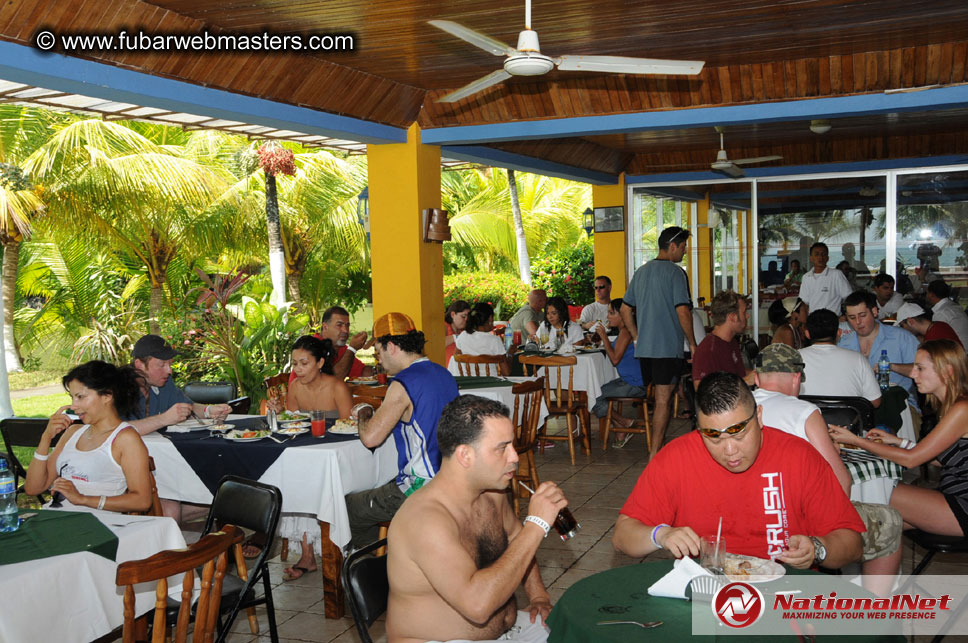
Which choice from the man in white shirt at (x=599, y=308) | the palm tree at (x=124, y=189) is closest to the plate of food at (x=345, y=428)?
the man in white shirt at (x=599, y=308)

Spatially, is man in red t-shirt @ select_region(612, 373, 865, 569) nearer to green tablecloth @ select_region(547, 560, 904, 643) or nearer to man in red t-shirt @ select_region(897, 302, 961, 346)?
green tablecloth @ select_region(547, 560, 904, 643)

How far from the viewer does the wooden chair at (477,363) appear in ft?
23.9

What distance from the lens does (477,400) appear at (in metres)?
2.57

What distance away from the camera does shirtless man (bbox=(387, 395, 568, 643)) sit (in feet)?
7.48

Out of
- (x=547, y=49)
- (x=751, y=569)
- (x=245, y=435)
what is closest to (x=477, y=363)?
(x=547, y=49)

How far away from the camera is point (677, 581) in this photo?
89.9 inches

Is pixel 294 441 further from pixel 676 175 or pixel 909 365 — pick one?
pixel 676 175

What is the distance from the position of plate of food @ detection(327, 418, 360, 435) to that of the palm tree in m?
7.79

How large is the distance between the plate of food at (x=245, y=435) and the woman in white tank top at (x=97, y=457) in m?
0.82

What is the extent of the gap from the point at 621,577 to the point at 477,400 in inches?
26.0

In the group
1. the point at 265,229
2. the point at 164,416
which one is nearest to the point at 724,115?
the point at 164,416

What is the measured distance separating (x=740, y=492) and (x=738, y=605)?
1.94 feet

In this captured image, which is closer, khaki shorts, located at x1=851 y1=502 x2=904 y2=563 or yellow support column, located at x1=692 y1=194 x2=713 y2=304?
khaki shorts, located at x1=851 y1=502 x2=904 y2=563

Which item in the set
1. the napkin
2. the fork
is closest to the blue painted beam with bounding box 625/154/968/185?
the napkin
